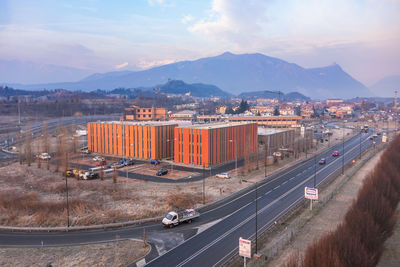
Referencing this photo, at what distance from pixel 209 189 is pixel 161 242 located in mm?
16550

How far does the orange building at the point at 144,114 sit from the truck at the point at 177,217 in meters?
93.4

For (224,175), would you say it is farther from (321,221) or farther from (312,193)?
(321,221)

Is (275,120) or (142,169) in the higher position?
A: (275,120)

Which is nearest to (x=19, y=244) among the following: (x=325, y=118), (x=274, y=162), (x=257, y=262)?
(x=257, y=262)

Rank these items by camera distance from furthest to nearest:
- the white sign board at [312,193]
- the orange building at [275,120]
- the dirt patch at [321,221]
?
1. the orange building at [275,120]
2. the white sign board at [312,193]
3. the dirt patch at [321,221]

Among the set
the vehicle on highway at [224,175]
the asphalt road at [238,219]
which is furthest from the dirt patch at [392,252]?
the vehicle on highway at [224,175]

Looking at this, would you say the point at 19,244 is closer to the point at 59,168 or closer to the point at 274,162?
the point at 59,168

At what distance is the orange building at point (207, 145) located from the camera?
54350 millimetres

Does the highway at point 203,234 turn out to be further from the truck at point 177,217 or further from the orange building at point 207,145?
the orange building at point 207,145

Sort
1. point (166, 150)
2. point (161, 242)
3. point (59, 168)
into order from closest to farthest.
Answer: point (161, 242), point (59, 168), point (166, 150)

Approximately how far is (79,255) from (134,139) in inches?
1669

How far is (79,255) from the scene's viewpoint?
22.6 metres

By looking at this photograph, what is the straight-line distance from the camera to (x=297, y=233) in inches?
1077

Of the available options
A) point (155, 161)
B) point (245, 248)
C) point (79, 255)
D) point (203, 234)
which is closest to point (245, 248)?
point (245, 248)
